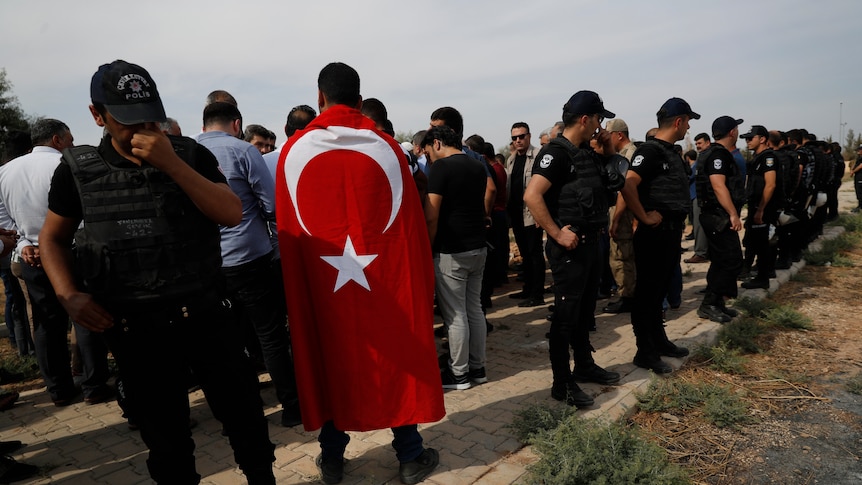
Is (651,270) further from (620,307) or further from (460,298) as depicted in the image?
(620,307)

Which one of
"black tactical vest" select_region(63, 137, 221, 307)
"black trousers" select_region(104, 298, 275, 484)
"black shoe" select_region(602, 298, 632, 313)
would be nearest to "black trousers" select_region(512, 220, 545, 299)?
"black shoe" select_region(602, 298, 632, 313)

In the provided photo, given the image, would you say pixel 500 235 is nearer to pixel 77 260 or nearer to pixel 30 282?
pixel 30 282

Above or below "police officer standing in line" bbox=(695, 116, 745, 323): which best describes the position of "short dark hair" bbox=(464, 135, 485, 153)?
above

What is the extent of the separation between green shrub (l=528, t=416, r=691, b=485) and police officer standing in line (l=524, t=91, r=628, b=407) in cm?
68

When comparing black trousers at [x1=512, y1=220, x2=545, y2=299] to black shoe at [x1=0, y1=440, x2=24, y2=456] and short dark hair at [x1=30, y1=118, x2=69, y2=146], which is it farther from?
black shoe at [x1=0, y1=440, x2=24, y2=456]

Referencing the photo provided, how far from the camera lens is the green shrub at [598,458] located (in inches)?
107

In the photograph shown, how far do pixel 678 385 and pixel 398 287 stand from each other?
8.65ft

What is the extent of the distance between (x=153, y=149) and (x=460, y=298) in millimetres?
2675

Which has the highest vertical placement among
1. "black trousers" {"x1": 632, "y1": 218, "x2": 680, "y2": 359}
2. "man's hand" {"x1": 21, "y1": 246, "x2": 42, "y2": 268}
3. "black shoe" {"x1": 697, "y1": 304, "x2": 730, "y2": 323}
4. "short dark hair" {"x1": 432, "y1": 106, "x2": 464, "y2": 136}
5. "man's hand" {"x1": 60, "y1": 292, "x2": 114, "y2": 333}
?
"short dark hair" {"x1": 432, "y1": 106, "x2": 464, "y2": 136}

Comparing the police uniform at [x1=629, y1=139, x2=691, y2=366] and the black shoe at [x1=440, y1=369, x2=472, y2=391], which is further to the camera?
the police uniform at [x1=629, y1=139, x2=691, y2=366]

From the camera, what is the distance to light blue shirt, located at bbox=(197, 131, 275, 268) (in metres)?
3.38

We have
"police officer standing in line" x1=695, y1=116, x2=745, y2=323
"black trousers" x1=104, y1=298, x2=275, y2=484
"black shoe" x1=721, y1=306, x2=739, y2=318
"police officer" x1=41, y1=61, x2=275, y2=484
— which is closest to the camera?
"police officer" x1=41, y1=61, x2=275, y2=484

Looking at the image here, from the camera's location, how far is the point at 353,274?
2.78 m

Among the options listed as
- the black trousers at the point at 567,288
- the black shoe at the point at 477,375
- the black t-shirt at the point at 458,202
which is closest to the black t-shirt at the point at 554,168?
the black trousers at the point at 567,288
